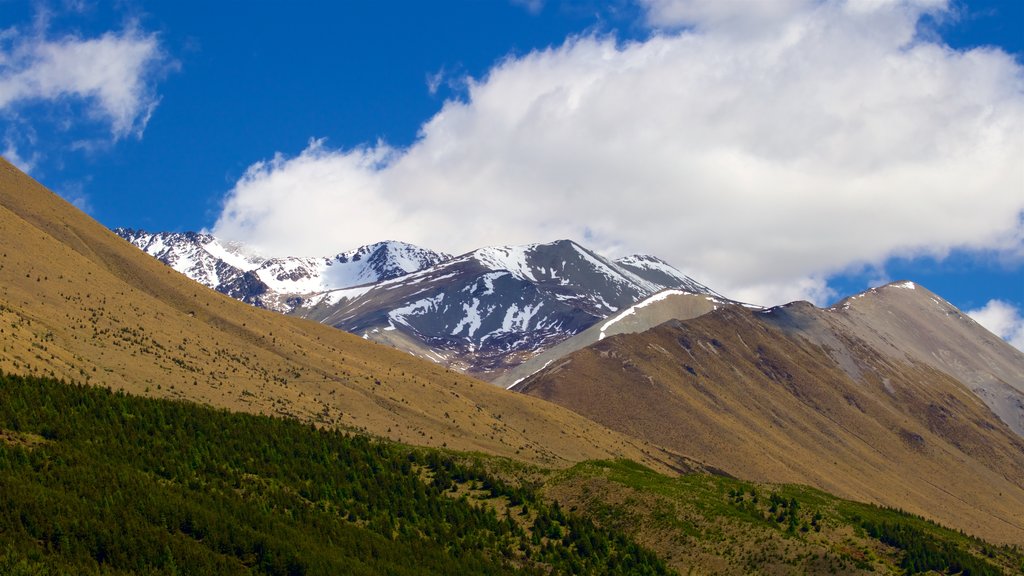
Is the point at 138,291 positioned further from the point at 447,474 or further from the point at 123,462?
the point at 123,462

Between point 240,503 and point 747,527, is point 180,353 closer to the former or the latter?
point 240,503

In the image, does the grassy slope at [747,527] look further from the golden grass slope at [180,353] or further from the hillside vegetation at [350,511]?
the golden grass slope at [180,353]

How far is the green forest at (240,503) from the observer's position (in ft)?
225

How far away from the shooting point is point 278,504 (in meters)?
84.6

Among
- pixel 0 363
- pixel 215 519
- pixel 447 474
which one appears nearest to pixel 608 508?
pixel 447 474

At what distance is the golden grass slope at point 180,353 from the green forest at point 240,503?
39.2 meters

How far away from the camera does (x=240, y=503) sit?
8050 cm

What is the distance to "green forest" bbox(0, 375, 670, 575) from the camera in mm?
68688

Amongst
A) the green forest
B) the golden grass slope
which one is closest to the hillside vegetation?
the green forest

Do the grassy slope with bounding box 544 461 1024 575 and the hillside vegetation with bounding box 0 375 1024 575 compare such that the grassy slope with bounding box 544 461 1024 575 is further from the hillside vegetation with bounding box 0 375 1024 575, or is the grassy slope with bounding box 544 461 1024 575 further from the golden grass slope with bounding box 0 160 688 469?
the golden grass slope with bounding box 0 160 688 469

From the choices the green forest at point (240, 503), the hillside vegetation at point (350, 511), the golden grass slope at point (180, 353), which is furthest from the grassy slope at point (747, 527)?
the golden grass slope at point (180, 353)

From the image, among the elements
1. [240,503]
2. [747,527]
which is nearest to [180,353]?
[240,503]

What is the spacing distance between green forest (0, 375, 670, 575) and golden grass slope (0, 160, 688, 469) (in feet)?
129

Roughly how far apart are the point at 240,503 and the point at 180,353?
8907cm
